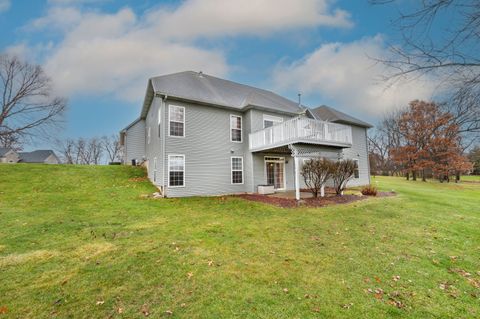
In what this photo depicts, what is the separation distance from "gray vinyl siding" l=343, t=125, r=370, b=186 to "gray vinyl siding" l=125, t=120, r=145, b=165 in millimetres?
17961

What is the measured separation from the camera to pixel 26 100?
20.4m

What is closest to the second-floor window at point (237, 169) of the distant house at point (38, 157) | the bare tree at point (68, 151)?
the distant house at point (38, 157)

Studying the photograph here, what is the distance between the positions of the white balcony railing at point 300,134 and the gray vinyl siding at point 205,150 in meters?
1.77

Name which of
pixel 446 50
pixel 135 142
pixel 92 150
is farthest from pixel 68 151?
pixel 446 50

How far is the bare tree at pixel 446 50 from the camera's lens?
265cm

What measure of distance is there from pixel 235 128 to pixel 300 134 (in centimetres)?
459

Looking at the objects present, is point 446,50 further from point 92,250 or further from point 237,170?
point 237,170

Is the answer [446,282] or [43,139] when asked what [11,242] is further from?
[43,139]

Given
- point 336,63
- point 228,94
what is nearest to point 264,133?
point 228,94

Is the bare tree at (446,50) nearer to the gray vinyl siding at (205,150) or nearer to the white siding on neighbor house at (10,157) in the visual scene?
the gray vinyl siding at (205,150)

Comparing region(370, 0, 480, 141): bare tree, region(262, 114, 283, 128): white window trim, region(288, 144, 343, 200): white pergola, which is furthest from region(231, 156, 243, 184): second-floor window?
region(370, 0, 480, 141): bare tree

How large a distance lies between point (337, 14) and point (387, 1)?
7.67 feet

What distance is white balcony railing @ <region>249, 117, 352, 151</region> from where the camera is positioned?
446 inches

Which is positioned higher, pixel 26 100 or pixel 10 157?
pixel 26 100
